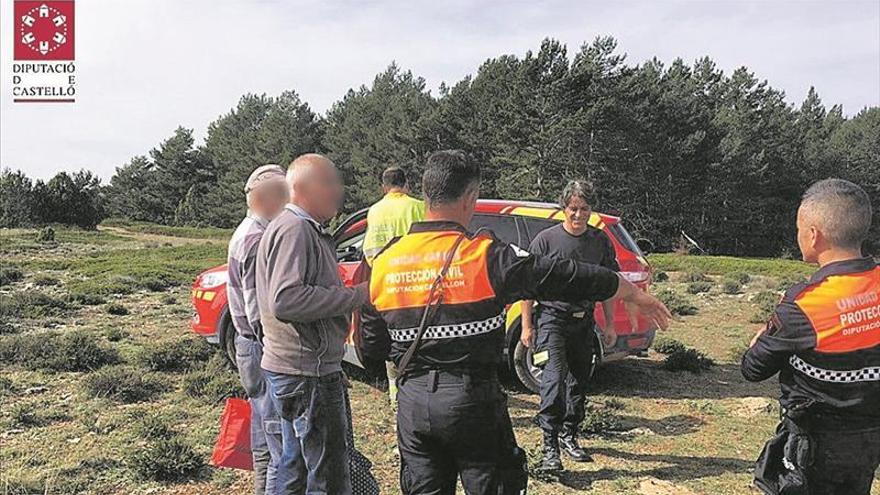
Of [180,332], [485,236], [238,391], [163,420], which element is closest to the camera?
[485,236]

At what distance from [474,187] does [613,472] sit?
3.11m

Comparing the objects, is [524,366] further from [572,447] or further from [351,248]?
[351,248]

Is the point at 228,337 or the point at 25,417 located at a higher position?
the point at 228,337

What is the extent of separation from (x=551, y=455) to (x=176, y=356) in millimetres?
5177

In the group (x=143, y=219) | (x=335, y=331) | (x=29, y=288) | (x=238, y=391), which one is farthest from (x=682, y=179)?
(x=143, y=219)

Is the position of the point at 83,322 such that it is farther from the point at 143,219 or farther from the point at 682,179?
the point at 143,219

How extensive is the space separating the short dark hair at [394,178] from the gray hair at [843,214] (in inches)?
139

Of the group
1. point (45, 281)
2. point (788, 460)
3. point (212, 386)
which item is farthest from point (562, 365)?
point (45, 281)

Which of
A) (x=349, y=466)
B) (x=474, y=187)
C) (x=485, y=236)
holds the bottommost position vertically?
(x=349, y=466)

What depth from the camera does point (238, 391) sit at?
6965 mm

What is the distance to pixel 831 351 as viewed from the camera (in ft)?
9.08

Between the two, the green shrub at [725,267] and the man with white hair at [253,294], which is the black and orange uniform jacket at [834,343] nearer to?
the man with white hair at [253,294]

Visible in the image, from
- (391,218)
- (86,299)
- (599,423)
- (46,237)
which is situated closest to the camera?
(391,218)

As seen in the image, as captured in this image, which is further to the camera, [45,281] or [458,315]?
[45,281]
